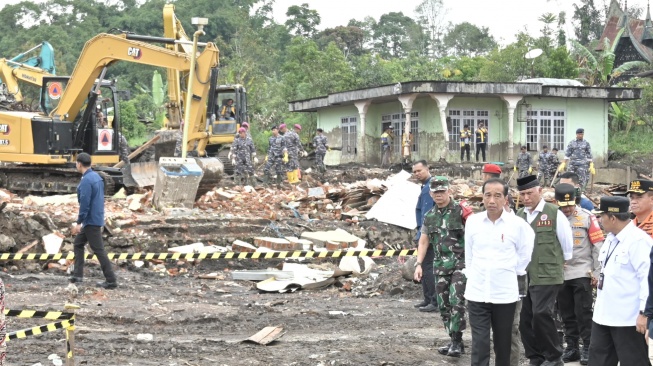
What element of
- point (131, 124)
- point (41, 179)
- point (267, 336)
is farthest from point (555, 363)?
point (131, 124)

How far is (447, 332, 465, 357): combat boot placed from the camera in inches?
348

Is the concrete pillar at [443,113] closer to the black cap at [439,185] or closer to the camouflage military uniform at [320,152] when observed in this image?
the camouflage military uniform at [320,152]

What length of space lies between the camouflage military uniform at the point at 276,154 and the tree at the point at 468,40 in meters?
56.4

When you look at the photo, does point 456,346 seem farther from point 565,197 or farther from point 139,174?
point 139,174

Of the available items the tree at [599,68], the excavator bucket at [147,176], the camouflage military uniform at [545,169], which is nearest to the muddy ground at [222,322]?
the excavator bucket at [147,176]

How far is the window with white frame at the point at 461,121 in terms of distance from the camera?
114 feet

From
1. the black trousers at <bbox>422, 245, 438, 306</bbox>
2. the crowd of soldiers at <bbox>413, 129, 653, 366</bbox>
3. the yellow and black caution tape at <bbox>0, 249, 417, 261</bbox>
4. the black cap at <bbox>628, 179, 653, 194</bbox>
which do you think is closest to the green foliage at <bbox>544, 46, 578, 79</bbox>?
the yellow and black caution tape at <bbox>0, 249, 417, 261</bbox>

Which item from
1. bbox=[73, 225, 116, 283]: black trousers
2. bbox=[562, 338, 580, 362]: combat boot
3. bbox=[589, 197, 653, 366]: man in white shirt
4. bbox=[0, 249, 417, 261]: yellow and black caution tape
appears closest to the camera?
bbox=[589, 197, 653, 366]: man in white shirt

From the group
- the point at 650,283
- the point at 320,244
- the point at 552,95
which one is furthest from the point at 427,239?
the point at 552,95

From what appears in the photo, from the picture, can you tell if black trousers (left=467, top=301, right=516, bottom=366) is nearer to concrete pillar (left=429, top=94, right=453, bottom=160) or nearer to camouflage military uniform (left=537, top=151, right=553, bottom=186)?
camouflage military uniform (left=537, top=151, right=553, bottom=186)

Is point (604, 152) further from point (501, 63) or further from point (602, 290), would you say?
point (602, 290)

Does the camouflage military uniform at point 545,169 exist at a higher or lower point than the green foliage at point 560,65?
lower

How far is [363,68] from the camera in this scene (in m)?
48.5

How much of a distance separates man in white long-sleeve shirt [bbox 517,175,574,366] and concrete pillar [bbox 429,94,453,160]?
81.3 feet
